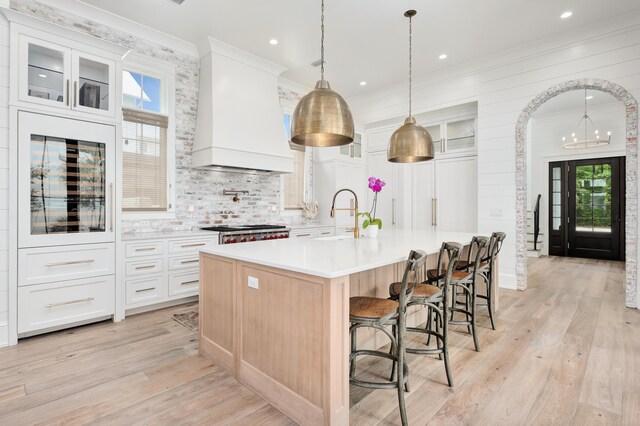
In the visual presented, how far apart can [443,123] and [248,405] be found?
5.49 m

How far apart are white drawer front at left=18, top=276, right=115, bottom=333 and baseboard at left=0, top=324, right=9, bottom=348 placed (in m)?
0.08

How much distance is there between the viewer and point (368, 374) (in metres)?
2.41

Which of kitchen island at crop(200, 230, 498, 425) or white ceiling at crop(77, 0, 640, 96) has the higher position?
white ceiling at crop(77, 0, 640, 96)

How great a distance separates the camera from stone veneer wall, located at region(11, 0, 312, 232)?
3941 millimetres

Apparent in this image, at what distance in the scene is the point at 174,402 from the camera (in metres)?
2.07

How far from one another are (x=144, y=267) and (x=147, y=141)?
166 cm

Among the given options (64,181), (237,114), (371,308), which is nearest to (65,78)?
(64,181)

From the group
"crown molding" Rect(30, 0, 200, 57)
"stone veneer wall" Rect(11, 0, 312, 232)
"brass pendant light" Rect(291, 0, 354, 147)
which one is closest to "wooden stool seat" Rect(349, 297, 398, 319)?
"brass pendant light" Rect(291, 0, 354, 147)

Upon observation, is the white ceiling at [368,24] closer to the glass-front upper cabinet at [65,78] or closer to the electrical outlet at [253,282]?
the glass-front upper cabinet at [65,78]

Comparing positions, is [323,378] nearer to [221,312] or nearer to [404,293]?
[404,293]

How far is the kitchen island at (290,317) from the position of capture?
1.74m

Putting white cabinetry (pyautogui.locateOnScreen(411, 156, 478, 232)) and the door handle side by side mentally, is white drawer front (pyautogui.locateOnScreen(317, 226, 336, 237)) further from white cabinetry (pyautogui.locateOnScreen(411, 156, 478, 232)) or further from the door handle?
A: white cabinetry (pyautogui.locateOnScreen(411, 156, 478, 232))

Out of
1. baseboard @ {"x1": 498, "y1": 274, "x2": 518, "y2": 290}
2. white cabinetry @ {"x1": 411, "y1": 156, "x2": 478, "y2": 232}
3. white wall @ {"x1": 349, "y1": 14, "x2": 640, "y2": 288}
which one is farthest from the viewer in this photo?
white cabinetry @ {"x1": 411, "y1": 156, "x2": 478, "y2": 232}

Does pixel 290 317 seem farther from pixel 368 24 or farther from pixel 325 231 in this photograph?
pixel 325 231
